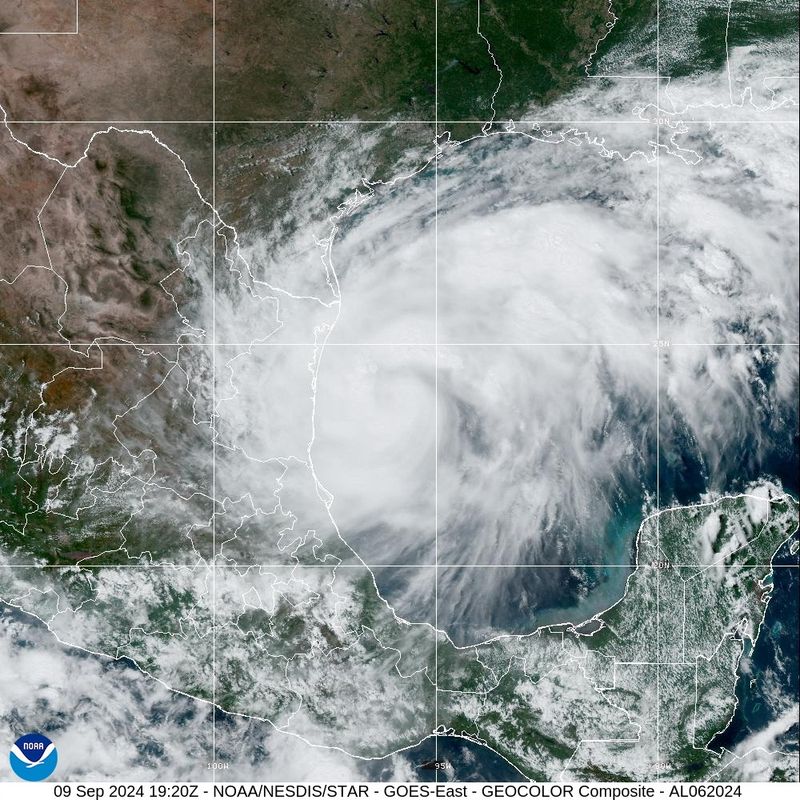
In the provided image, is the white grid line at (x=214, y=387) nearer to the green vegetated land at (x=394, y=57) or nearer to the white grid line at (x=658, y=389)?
the green vegetated land at (x=394, y=57)

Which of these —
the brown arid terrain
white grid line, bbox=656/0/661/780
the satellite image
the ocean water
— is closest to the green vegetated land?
the satellite image

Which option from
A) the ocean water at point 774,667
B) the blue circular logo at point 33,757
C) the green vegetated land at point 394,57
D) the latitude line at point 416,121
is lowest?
the blue circular logo at point 33,757

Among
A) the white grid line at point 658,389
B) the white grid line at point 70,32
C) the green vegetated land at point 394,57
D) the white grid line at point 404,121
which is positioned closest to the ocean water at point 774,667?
the white grid line at point 658,389

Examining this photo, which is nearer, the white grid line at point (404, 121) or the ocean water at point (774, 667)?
the white grid line at point (404, 121)

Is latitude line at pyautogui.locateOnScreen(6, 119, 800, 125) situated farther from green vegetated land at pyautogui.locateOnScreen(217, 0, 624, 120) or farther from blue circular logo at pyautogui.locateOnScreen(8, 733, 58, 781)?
blue circular logo at pyautogui.locateOnScreen(8, 733, 58, 781)

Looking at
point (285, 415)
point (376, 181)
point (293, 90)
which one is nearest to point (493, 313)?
point (376, 181)

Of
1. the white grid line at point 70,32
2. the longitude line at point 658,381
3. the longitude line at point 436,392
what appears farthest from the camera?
the longitude line at point 658,381
